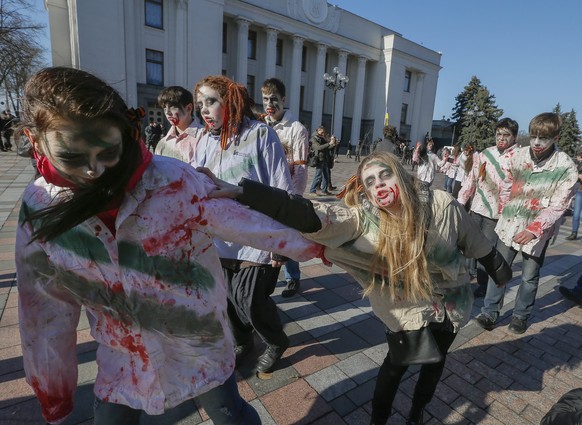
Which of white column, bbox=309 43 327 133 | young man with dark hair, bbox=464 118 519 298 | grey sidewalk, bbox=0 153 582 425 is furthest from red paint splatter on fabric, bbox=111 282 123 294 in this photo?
white column, bbox=309 43 327 133

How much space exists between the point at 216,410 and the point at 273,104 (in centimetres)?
310

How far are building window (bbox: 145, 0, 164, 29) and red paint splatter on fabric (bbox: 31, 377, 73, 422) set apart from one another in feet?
85.8

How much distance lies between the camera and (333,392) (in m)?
2.37

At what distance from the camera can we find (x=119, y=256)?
112 cm

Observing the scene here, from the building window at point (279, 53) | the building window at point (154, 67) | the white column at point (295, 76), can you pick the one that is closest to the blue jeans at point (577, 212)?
the building window at point (154, 67)

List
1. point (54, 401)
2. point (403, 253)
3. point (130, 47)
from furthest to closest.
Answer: point (130, 47) → point (403, 253) → point (54, 401)

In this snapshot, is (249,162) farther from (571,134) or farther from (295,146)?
(571,134)

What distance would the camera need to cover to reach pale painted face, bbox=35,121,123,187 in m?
0.93

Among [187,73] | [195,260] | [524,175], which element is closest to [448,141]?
[187,73]

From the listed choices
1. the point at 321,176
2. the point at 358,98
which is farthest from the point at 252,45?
the point at 321,176

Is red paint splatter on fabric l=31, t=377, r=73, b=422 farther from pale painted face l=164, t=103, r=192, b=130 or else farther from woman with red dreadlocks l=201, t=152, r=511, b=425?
pale painted face l=164, t=103, r=192, b=130

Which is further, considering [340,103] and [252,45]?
[340,103]

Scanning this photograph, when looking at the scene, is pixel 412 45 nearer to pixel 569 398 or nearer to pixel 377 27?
pixel 377 27

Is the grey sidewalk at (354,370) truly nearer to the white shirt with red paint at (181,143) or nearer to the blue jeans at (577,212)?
the white shirt with red paint at (181,143)
